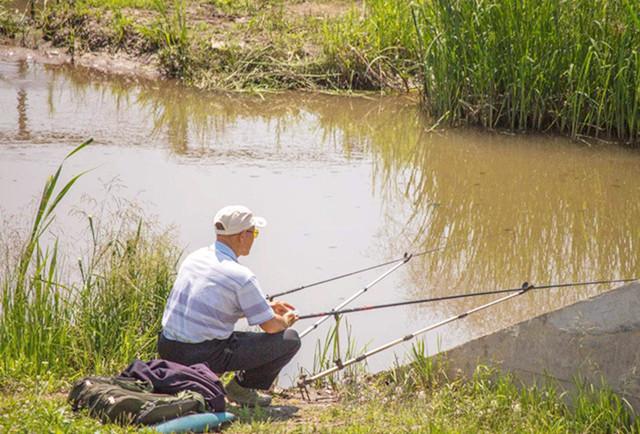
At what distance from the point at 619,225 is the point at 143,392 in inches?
226

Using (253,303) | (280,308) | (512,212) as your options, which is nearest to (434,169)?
(512,212)

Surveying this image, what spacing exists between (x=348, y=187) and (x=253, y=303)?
511cm

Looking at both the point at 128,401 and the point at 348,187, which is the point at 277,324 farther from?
the point at 348,187

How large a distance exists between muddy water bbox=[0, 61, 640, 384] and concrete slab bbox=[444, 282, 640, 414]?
47.1 inches

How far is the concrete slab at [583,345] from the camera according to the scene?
221 inches

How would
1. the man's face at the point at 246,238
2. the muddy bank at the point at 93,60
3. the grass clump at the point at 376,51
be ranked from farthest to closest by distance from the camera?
the muddy bank at the point at 93,60
the grass clump at the point at 376,51
the man's face at the point at 246,238

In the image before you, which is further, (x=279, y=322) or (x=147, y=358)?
(x=147, y=358)

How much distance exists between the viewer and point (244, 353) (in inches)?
226

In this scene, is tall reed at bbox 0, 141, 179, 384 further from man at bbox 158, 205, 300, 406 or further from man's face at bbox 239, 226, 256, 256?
man's face at bbox 239, 226, 256, 256

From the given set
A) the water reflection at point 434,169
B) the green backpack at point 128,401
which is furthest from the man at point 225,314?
the water reflection at point 434,169

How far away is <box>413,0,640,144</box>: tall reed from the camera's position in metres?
11.7

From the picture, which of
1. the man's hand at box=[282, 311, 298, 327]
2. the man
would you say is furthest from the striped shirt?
the man's hand at box=[282, 311, 298, 327]

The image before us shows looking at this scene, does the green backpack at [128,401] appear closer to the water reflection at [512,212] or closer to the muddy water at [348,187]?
the muddy water at [348,187]

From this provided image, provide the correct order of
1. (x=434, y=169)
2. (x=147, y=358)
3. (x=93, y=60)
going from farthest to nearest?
1. (x=93, y=60)
2. (x=434, y=169)
3. (x=147, y=358)
